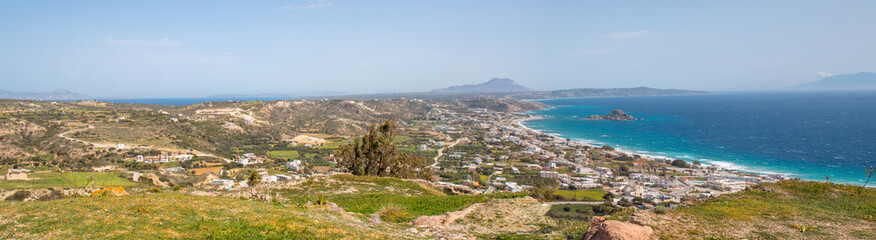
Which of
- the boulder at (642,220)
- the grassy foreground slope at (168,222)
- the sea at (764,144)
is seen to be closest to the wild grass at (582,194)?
the sea at (764,144)

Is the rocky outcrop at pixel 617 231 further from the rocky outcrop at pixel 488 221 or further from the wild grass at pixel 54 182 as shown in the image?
the wild grass at pixel 54 182

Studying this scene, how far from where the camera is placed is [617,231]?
25.8 feet

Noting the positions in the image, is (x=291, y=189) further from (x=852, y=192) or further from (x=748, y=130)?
(x=748, y=130)

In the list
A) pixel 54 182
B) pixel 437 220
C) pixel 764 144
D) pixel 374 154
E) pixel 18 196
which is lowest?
pixel 764 144

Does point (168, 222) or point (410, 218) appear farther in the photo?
point (410, 218)

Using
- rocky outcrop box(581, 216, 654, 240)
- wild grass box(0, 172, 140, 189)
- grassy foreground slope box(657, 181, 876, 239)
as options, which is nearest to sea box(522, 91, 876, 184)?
grassy foreground slope box(657, 181, 876, 239)

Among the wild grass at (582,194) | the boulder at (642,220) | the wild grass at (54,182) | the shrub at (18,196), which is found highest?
the boulder at (642,220)

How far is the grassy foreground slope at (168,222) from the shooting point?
7.88 metres

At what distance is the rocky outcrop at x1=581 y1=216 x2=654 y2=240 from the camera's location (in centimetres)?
779

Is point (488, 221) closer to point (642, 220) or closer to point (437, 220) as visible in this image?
point (437, 220)

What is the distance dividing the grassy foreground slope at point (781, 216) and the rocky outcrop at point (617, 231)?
0.76 meters

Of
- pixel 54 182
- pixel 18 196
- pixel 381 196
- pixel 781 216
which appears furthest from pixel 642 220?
pixel 54 182

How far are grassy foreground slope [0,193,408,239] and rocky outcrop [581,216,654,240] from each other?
470 centimetres

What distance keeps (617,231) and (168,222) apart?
1045cm
